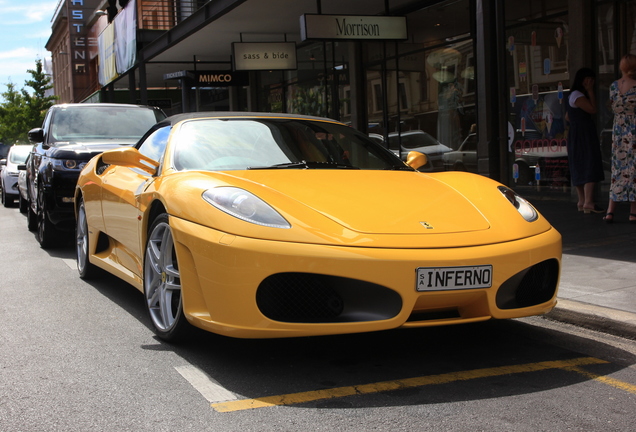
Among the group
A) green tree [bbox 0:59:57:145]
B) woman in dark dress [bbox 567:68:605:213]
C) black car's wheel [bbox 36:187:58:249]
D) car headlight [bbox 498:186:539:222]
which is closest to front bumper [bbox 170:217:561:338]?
car headlight [bbox 498:186:539:222]

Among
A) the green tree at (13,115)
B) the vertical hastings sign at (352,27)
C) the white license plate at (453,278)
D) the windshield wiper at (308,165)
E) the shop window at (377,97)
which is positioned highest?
the green tree at (13,115)

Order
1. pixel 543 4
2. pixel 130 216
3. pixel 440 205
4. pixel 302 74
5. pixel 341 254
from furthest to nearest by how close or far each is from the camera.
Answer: pixel 302 74 < pixel 543 4 < pixel 130 216 < pixel 440 205 < pixel 341 254

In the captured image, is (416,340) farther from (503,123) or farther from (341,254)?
(503,123)

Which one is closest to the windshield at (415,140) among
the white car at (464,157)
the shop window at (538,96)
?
the white car at (464,157)

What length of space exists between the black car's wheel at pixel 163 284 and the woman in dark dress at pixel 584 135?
655 cm

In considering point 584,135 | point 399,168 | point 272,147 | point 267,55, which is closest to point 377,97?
point 267,55

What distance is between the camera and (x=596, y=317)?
14.9 ft

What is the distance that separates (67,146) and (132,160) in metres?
4.53

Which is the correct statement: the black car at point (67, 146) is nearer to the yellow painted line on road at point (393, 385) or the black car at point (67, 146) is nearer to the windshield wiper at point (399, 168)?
the windshield wiper at point (399, 168)

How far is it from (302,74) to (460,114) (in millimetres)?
7688

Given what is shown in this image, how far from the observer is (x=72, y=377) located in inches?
144

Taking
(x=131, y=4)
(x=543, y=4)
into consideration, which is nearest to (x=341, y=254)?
(x=543, y=4)

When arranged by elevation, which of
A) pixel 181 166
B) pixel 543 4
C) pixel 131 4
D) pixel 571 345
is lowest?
pixel 571 345

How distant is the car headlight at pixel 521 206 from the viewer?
4117 millimetres
